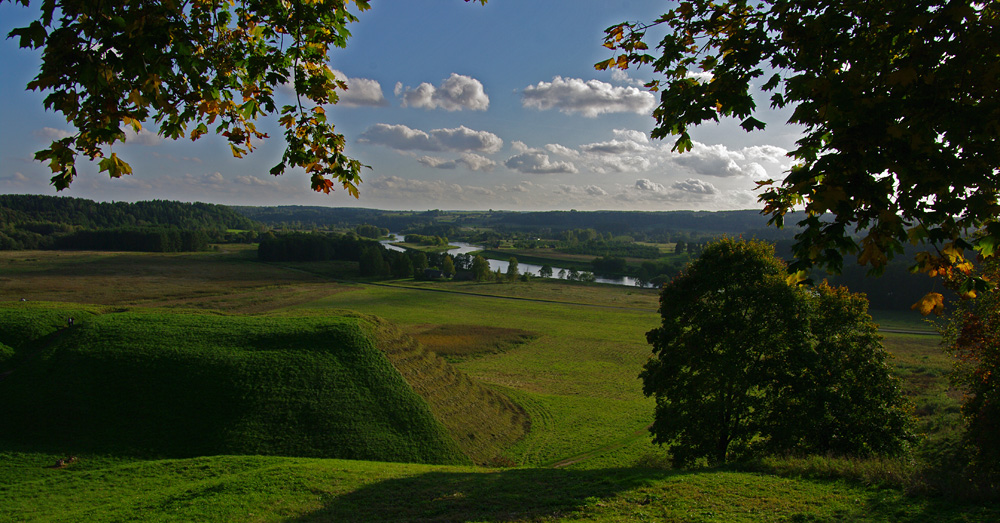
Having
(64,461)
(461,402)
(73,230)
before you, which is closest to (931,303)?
(461,402)

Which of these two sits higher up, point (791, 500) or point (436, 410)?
point (791, 500)

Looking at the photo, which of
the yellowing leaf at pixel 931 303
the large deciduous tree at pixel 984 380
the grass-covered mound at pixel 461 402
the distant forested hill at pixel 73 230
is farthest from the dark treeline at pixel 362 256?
the yellowing leaf at pixel 931 303

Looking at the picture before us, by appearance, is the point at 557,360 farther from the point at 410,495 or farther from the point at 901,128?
the point at 901,128

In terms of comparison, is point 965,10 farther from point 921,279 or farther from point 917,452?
point 921,279

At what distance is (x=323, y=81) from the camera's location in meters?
6.43

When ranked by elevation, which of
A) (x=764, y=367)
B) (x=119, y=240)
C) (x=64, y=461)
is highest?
(x=764, y=367)

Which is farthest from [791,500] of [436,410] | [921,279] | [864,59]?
[921,279]

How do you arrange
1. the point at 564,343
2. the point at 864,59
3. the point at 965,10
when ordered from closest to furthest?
the point at 965,10
the point at 864,59
the point at 564,343

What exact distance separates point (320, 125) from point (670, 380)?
16360 millimetres

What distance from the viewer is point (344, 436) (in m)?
20.7

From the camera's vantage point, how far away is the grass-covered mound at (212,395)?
19141mm

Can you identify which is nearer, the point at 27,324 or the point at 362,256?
the point at 27,324

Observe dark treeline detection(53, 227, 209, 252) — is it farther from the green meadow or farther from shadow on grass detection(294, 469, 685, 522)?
shadow on grass detection(294, 469, 685, 522)

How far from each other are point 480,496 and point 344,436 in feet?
36.0
